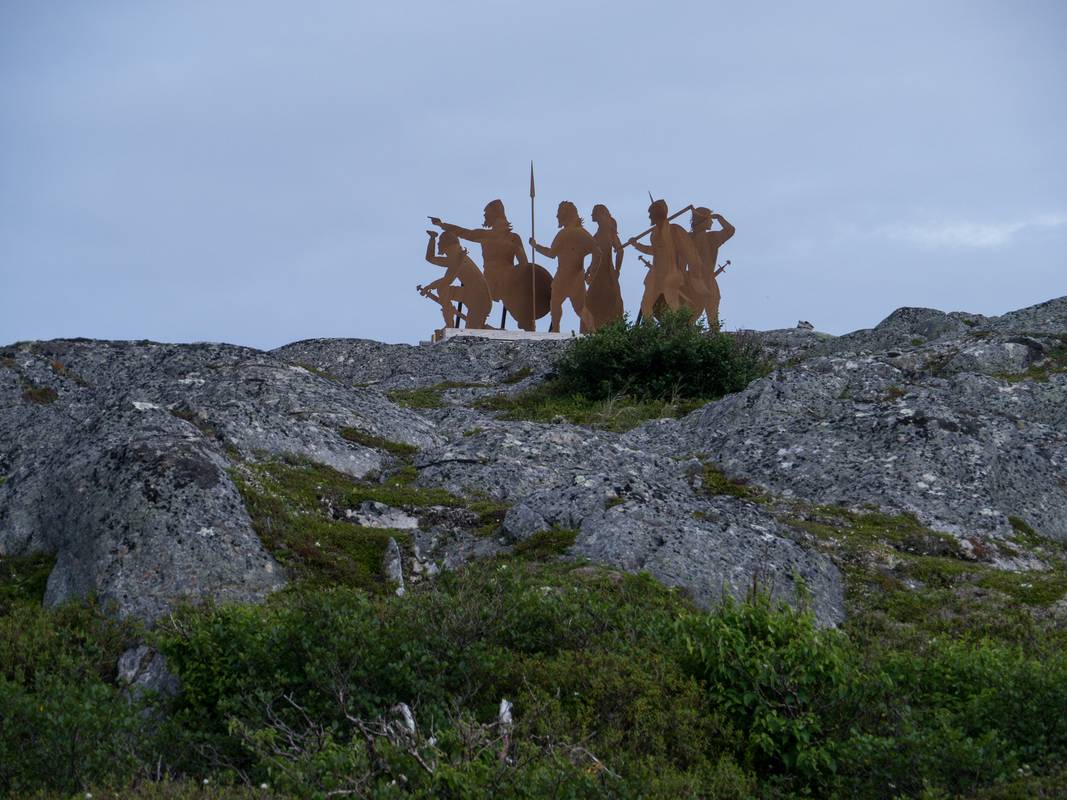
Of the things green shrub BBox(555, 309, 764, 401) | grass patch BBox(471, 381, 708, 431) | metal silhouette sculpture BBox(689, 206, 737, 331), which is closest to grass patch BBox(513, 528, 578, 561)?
grass patch BBox(471, 381, 708, 431)

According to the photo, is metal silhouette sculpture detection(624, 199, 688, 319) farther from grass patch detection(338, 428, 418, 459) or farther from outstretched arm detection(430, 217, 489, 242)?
grass patch detection(338, 428, 418, 459)

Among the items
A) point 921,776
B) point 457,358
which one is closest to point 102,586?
point 921,776

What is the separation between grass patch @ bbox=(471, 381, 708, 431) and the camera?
852 inches

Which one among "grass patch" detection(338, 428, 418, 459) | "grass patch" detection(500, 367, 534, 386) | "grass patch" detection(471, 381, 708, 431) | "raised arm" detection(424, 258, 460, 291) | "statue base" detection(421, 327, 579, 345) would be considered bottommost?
"grass patch" detection(338, 428, 418, 459)

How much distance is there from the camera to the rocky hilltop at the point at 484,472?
35.9 ft

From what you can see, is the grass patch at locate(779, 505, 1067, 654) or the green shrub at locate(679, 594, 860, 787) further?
the grass patch at locate(779, 505, 1067, 654)

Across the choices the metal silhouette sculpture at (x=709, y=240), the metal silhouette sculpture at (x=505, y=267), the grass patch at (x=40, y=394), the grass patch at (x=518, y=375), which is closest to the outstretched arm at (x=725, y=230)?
the metal silhouette sculpture at (x=709, y=240)

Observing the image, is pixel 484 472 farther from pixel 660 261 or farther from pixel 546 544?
pixel 660 261

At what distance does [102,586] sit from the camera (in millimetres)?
Answer: 10180

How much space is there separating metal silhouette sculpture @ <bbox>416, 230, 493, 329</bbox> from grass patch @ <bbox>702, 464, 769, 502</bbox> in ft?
85.2

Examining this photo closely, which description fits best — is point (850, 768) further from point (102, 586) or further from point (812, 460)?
point (812, 460)

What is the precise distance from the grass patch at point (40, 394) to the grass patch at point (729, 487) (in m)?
11.0

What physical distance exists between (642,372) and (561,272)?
638 inches

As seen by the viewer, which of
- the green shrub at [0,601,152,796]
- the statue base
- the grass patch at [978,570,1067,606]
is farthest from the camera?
the statue base
